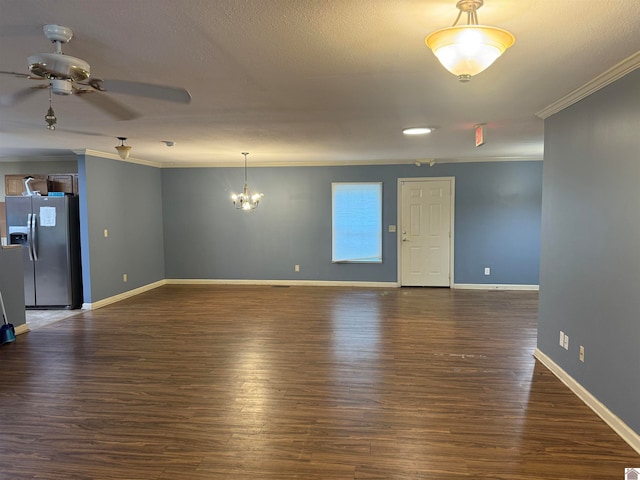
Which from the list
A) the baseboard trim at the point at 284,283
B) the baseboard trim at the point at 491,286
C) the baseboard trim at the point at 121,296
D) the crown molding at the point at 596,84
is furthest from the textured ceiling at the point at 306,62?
the baseboard trim at the point at 284,283

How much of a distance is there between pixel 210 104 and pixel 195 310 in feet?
11.4

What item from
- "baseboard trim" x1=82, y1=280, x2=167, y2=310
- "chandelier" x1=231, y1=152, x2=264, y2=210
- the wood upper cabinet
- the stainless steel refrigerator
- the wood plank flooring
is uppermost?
the wood upper cabinet

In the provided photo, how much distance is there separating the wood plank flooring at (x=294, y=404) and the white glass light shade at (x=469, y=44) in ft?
6.69

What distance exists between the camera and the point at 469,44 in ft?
5.07

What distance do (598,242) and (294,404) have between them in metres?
2.41

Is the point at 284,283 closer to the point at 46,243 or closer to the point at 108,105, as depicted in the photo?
the point at 46,243

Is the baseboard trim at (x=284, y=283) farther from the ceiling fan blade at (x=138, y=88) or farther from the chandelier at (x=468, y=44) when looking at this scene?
the chandelier at (x=468, y=44)

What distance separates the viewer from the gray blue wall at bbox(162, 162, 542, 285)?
6.92 metres

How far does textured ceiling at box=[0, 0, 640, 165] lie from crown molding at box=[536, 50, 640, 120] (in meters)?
0.05

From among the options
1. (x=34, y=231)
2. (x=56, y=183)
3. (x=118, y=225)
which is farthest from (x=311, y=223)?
(x=34, y=231)

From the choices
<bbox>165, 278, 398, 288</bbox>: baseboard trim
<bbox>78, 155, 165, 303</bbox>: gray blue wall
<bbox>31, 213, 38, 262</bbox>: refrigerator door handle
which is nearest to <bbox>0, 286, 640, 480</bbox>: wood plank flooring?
<bbox>78, 155, 165, 303</bbox>: gray blue wall

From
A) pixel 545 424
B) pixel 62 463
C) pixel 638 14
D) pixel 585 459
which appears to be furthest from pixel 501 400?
pixel 62 463

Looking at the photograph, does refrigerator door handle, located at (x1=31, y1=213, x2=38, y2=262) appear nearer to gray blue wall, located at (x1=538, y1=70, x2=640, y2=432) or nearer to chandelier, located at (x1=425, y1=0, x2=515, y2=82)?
chandelier, located at (x1=425, y1=0, x2=515, y2=82)

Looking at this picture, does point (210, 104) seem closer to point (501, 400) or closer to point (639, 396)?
point (501, 400)
